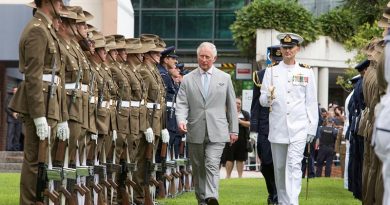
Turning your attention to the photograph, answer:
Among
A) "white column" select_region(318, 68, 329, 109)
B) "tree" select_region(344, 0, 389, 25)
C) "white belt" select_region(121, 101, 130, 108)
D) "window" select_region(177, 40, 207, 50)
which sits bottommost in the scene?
"white belt" select_region(121, 101, 130, 108)

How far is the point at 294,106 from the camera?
1656 centimetres

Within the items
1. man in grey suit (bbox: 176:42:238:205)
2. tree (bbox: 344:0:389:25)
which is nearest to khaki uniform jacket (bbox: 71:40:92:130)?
man in grey suit (bbox: 176:42:238:205)

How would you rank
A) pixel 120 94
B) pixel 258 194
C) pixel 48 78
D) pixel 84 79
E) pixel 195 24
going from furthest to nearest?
pixel 195 24 → pixel 258 194 → pixel 120 94 → pixel 84 79 → pixel 48 78

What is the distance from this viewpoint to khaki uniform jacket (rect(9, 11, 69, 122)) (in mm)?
12766

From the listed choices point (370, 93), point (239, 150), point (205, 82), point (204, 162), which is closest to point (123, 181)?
point (204, 162)

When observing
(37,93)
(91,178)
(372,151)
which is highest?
(37,93)

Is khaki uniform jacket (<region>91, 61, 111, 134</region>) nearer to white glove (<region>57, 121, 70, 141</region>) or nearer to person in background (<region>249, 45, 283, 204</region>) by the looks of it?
person in background (<region>249, 45, 283, 204</region>)

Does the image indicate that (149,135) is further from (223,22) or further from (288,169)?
(223,22)

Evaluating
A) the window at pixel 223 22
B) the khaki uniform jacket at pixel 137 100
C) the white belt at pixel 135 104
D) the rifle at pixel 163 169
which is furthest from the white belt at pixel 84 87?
the window at pixel 223 22

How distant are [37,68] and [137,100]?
208 inches

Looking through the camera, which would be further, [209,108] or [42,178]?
[209,108]

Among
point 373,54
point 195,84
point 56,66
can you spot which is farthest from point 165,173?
point 56,66

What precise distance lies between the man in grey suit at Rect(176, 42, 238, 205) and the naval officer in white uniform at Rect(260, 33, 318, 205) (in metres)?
0.54

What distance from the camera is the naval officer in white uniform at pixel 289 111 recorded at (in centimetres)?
1642
